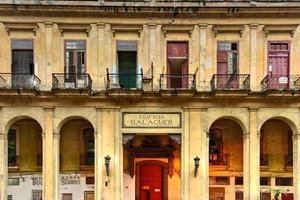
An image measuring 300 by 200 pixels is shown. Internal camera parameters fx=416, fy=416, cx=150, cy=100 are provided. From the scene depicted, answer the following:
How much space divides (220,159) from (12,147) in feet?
33.9

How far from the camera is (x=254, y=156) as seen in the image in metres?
19.2

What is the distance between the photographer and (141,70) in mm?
19531

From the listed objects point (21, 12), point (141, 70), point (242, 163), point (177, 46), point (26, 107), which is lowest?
point (242, 163)

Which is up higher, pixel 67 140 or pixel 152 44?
pixel 152 44

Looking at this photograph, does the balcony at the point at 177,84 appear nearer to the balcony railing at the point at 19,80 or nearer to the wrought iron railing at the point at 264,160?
the wrought iron railing at the point at 264,160

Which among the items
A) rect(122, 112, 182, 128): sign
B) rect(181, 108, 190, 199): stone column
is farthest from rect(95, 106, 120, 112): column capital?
rect(181, 108, 190, 199): stone column

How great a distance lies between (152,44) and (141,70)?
1.33 metres

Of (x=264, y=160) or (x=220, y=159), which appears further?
(x=220, y=159)

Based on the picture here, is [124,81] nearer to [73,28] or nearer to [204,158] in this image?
[73,28]

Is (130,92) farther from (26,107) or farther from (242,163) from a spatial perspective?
(242,163)

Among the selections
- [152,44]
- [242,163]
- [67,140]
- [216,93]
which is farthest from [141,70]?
[242,163]

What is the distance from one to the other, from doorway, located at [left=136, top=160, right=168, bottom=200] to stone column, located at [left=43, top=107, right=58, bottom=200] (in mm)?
4391

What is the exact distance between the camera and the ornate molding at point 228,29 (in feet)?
64.3

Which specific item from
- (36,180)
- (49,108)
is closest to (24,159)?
(36,180)
